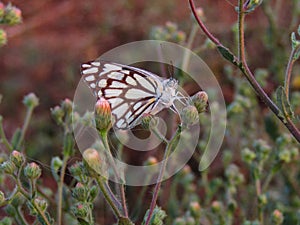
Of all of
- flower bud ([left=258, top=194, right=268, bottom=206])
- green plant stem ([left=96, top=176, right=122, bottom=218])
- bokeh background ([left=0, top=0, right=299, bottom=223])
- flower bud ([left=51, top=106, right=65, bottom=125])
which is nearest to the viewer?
green plant stem ([left=96, top=176, right=122, bottom=218])

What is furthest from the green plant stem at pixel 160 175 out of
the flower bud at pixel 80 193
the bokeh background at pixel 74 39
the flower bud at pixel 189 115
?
the bokeh background at pixel 74 39

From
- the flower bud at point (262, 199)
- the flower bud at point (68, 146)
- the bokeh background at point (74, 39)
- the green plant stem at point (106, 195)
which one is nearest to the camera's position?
the green plant stem at point (106, 195)

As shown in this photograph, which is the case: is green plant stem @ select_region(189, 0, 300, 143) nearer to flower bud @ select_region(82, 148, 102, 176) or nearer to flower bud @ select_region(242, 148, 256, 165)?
flower bud @ select_region(82, 148, 102, 176)

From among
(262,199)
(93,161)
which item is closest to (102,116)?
(93,161)

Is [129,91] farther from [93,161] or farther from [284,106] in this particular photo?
[284,106]

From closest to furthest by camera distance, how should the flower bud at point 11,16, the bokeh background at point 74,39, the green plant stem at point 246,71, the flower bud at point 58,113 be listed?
the green plant stem at point 246,71
the flower bud at point 58,113
the flower bud at point 11,16
the bokeh background at point 74,39

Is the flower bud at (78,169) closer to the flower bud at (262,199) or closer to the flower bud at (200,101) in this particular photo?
the flower bud at (200,101)

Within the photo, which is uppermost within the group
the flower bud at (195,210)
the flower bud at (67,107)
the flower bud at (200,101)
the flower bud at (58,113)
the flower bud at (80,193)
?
the flower bud at (67,107)

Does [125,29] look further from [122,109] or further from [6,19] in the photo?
[122,109]

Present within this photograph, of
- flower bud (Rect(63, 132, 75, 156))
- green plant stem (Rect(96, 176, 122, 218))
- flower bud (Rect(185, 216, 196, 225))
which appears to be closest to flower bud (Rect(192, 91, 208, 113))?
green plant stem (Rect(96, 176, 122, 218))
